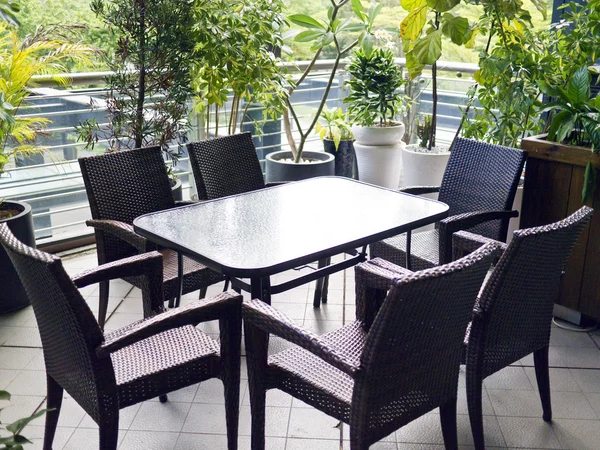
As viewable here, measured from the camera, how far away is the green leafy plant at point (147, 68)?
140 inches

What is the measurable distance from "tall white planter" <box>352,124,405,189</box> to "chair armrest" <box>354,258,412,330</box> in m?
2.88

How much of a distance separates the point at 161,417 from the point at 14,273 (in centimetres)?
137

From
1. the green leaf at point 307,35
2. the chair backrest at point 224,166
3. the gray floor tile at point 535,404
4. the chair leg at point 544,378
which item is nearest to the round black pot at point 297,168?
the green leaf at point 307,35

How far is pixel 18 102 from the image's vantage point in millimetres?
3365

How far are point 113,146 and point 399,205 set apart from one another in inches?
75.6

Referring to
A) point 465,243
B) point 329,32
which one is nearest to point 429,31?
point 329,32

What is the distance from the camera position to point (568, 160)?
125 inches

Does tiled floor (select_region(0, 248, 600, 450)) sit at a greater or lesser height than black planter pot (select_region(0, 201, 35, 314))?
lesser

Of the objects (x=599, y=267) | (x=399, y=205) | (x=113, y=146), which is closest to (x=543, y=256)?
(x=399, y=205)

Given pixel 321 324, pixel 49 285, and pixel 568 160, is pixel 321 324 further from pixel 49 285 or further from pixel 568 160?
pixel 49 285

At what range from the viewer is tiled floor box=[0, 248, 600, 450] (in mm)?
2432

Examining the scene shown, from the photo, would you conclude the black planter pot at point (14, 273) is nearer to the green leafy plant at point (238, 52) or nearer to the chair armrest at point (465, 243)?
the green leafy plant at point (238, 52)

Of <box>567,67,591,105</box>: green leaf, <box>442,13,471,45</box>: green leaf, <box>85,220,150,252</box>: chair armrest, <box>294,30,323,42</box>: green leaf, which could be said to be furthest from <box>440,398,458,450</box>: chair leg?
<box>294,30,323,42</box>: green leaf

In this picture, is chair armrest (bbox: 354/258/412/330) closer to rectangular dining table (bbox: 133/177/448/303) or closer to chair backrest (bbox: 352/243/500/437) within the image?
rectangular dining table (bbox: 133/177/448/303)
